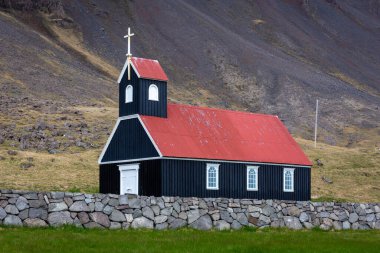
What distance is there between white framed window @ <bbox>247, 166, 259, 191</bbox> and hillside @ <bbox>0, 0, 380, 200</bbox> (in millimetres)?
23133

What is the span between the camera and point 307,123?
126 meters

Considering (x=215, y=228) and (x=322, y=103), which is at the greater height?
(x=322, y=103)

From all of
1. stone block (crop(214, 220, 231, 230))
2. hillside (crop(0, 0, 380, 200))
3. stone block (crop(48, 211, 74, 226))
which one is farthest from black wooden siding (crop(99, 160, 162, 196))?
hillside (crop(0, 0, 380, 200))

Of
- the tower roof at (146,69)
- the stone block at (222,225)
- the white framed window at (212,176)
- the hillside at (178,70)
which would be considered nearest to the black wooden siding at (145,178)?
the white framed window at (212,176)

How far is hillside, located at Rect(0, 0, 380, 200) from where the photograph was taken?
78.1 meters

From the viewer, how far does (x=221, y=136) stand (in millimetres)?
43688

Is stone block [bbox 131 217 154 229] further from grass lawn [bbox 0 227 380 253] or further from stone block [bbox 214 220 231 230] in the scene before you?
stone block [bbox 214 220 231 230]

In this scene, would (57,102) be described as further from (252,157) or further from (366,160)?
(252,157)

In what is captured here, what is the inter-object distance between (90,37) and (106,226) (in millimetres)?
123163

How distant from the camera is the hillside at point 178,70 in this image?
78125 mm

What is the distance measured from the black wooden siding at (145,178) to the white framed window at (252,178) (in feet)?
20.1

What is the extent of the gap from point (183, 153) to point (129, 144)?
352 centimetres

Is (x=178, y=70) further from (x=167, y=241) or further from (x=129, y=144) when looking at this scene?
(x=167, y=241)

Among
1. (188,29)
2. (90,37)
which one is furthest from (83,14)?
(188,29)
